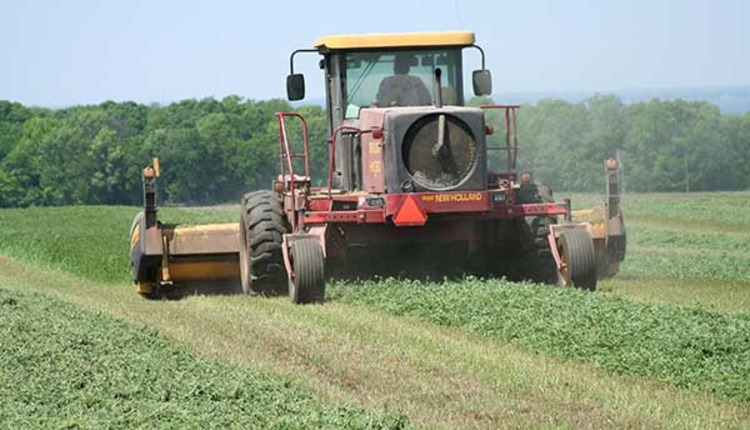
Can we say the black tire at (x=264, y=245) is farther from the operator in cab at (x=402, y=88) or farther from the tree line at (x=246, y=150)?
the tree line at (x=246, y=150)

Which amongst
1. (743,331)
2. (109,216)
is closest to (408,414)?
(743,331)

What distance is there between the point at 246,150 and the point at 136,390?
67.2 metres

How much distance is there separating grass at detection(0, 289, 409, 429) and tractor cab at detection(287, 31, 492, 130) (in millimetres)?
5122

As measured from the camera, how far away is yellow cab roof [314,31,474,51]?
55.4 feet

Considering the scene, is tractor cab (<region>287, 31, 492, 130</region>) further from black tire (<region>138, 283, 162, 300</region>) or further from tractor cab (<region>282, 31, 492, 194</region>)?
black tire (<region>138, 283, 162, 300</region>)

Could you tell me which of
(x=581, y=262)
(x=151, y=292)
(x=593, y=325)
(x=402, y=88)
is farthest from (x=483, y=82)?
(x=593, y=325)

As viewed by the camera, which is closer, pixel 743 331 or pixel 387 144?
pixel 743 331

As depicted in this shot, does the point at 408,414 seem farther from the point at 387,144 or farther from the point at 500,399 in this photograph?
the point at 387,144

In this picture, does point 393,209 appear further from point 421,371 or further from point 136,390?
point 136,390

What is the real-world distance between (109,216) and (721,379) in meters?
34.2

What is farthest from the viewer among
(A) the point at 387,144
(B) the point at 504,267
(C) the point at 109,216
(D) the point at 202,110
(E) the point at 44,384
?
(D) the point at 202,110

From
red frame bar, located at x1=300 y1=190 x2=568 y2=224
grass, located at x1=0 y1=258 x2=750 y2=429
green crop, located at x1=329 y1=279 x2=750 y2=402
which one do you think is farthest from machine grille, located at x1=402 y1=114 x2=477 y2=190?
grass, located at x1=0 y1=258 x2=750 y2=429

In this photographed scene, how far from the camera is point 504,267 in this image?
17.1m

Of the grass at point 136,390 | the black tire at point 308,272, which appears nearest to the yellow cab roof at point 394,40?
the black tire at point 308,272
